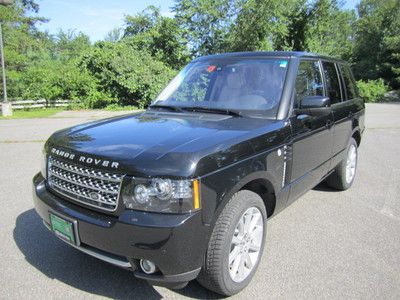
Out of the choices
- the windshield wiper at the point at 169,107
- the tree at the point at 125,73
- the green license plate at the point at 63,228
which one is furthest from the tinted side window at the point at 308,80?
the tree at the point at 125,73

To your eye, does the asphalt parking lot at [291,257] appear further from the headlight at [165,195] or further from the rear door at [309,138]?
the headlight at [165,195]

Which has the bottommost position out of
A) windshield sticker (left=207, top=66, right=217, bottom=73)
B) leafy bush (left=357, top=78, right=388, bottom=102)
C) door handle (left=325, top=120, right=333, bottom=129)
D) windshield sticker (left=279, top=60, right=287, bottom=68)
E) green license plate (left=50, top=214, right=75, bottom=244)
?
leafy bush (left=357, top=78, right=388, bottom=102)

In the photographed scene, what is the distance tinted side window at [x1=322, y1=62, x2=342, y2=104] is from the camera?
4.77 meters

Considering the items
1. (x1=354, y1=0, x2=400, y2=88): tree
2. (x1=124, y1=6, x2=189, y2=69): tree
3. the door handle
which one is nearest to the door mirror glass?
the door handle

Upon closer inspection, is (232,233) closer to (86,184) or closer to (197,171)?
(197,171)

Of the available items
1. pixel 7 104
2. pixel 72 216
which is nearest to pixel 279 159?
pixel 72 216

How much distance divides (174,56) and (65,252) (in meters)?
25.6

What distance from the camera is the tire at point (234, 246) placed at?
9.04ft

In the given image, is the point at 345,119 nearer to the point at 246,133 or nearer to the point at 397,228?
the point at 397,228

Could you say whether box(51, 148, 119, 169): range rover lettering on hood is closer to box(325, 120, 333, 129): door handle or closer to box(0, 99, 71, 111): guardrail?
box(325, 120, 333, 129): door handle

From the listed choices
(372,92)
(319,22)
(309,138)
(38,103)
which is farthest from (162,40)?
(309,138)

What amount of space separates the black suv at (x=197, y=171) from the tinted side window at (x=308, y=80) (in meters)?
0.02

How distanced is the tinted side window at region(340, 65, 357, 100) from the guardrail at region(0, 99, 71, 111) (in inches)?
775

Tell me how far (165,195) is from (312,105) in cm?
189
